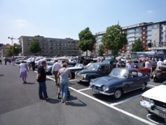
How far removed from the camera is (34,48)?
2495 inches

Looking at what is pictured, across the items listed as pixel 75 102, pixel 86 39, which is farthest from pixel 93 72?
pixel 86 39

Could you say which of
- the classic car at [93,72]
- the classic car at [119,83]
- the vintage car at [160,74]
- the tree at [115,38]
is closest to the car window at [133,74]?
the classic car at [119,83]

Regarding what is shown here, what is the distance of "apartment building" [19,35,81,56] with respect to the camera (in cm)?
8088

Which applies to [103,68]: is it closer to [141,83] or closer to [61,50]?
[141,83]

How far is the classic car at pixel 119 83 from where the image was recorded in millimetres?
6047

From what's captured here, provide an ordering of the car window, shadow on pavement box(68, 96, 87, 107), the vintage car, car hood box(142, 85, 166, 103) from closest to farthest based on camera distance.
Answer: car hood box(142, 85, 166, 103)
shadow on pavement box(68, 96, 87, 107)
the car window
the vintage car

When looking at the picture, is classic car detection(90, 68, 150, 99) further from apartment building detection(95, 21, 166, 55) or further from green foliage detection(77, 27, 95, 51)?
apartment building detection(95, 21, 166, 55)

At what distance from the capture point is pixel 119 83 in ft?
20.5

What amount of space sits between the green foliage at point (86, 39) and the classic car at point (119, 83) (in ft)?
107

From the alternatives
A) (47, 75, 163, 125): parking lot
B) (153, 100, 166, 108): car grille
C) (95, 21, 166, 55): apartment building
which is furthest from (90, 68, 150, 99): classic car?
(95, 21, 166, 55): apartment building

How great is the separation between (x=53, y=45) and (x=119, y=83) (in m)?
91.9

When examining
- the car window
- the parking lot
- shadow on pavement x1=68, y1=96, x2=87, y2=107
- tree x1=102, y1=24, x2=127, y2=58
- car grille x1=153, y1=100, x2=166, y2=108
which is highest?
tree x1=102, y1=24, x2=127, y2=58

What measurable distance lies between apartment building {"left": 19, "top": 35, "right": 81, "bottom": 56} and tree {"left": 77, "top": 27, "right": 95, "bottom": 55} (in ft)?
170

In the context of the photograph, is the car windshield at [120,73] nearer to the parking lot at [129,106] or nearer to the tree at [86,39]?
the parking lot at [129,106]
